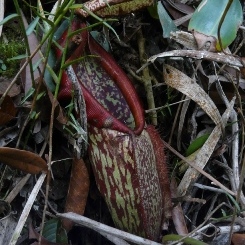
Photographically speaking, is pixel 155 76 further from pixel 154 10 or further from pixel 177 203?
pixel 177 203

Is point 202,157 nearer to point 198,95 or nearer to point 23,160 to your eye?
point 198,95

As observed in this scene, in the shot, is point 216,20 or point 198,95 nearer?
point 216,20

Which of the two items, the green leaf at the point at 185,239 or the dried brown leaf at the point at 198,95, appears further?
the dried brown leaf at the point at 198,95

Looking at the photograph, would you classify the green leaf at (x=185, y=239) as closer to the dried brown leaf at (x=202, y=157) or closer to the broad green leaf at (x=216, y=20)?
the dried brown leaf at (x=202, y=157)

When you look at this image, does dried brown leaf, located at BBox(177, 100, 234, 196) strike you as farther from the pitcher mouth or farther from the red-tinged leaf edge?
the red-tinged leaf edge

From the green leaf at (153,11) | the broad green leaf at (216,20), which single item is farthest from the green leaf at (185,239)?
the green leaf at (153,11)

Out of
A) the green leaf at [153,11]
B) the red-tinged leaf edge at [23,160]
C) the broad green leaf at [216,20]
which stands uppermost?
the green leaf at [153,11]

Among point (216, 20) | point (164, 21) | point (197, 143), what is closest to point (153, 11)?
point (164, 21)
